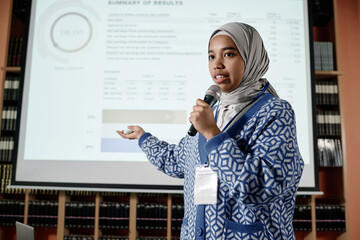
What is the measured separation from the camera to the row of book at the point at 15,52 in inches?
116

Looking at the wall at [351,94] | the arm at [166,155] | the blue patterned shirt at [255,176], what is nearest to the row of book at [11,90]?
the arm at [166,155]

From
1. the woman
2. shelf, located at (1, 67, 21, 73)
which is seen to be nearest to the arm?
the woman

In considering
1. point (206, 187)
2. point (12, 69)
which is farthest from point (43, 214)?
point (206, 187)

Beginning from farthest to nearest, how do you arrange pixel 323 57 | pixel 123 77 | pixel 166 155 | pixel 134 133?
pixel 323 57
pixel 123 77
pixel 134 133
pixel 166 155

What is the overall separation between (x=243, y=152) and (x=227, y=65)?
0.31 meters

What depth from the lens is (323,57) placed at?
9.45 feet

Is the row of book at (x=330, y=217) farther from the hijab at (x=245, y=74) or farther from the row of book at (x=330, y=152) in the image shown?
the hijab at (x=245, y=74)

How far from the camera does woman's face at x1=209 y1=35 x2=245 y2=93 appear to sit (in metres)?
1.04

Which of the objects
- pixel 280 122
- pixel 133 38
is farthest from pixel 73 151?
pixel 280 122

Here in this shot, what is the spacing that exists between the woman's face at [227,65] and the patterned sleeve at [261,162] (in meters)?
0.20

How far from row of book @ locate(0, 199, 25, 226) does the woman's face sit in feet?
8.28

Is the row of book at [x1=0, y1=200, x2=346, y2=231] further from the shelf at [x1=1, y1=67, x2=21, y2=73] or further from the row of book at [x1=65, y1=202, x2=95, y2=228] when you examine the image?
the shelf at [x1=1, y1=67, x2=21, y2=73]

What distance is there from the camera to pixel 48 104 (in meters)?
2.66

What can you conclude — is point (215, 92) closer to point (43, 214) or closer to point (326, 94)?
point (326, 94)
